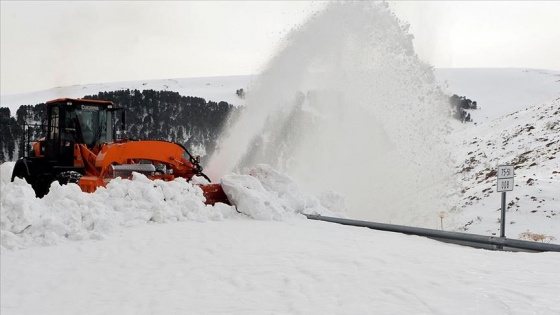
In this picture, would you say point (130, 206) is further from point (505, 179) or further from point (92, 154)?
point (505, 179)

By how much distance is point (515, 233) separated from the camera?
12875mm

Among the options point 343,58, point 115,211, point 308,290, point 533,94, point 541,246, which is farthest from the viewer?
point 533,94

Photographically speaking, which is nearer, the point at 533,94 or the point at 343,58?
the point at 343,58

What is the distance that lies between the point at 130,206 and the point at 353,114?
806 cm

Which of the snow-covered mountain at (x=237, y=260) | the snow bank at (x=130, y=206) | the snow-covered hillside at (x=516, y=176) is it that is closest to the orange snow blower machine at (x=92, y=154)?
the snow bank at (x=130, y=206)

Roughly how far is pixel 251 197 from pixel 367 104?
636 cm

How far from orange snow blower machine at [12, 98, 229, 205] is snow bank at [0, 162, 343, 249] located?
0.83 m

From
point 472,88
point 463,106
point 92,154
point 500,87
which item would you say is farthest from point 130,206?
point 500,87

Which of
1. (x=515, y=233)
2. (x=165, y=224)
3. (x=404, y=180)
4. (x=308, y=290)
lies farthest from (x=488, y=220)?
(x=308, y=290)

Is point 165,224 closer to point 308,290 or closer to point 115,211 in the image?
point 115,211

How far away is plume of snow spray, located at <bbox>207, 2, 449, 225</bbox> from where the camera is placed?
14.8m

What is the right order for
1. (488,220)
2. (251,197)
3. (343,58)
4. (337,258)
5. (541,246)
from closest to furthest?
1. (337,258)
2. (541,246)
3. (251,197)
4. (488,220)
5. (343,58)

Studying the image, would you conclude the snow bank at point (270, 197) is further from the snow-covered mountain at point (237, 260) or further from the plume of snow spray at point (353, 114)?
the plume of snow spray at point (353, 114)

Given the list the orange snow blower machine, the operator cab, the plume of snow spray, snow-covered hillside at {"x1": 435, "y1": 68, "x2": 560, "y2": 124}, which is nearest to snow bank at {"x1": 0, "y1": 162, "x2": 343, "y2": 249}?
the orange snow blower machine
